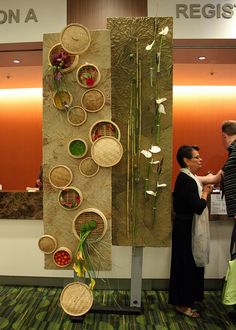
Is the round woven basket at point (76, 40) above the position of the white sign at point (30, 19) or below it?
below

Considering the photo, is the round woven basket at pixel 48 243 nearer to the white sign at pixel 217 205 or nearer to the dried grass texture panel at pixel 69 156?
the dried grass texture panel at pixel 69 156

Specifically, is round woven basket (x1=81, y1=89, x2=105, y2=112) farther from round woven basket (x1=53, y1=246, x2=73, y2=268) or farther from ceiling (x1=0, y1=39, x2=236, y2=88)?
ceiling (x1=0, y1=39, x2=236, y2=88)

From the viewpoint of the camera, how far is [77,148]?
2.60m

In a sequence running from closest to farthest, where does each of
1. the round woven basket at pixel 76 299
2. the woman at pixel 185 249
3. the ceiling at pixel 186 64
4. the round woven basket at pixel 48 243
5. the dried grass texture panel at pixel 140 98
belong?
the round woven basket at pixel 76 299 < the round woven basket at pixel 48 243 < the dried grass texture panel at pixel 140 98 < the woman at pixel 185 249 < the ceiling at pixel 186 64

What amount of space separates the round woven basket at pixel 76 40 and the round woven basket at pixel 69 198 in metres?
0.96

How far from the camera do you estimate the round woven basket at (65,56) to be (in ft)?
8.45

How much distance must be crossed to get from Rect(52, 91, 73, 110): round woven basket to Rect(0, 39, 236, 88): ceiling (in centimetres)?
126

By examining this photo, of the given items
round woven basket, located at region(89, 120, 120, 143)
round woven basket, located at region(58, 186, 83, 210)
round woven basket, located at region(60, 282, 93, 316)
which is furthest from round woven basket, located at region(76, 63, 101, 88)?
round woven basket, located at region(60, 282, 93, 316)

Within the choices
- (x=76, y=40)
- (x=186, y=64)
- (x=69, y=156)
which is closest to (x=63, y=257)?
(x=69, y=156)

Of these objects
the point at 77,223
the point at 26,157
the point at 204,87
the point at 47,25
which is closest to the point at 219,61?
the point at 204,87

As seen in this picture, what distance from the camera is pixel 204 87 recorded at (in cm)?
562

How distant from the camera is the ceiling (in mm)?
3646

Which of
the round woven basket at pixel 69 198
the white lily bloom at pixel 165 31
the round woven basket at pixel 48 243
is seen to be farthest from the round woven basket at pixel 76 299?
the white lily bloom at pixel 165 31

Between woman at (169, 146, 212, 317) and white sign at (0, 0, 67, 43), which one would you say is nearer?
woman at (169, 146, 212, 317)
